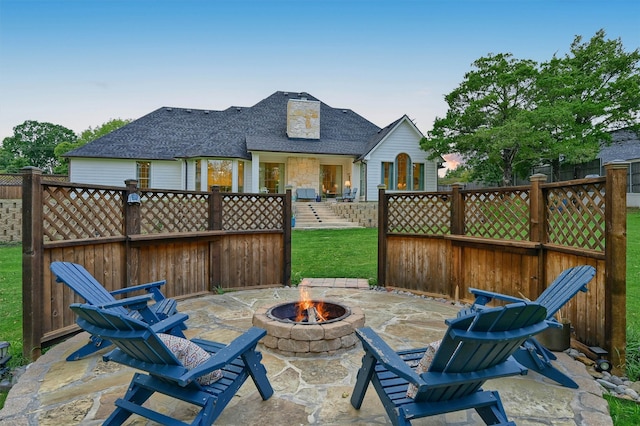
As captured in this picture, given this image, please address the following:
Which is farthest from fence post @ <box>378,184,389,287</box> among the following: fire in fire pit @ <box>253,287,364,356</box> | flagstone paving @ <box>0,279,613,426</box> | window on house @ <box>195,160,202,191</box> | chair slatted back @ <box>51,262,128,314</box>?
window on house @ <box>195,160,202,191</box>

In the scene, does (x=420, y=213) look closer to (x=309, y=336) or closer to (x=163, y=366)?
(x=309, y=336)

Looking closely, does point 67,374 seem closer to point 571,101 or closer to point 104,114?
point 571,101

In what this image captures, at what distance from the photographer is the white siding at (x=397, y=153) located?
1953 centimetres

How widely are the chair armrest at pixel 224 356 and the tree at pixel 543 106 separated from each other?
57.9ft

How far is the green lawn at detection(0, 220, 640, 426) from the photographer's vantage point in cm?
330

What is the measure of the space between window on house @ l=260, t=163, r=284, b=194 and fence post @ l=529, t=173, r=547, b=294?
16784 millimetres

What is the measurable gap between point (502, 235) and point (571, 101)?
18.1 meters

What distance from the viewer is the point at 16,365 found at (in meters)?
3.37

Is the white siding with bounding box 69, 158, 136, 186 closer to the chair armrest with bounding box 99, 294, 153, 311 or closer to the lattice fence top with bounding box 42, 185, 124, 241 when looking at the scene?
the lattice fence top with bounding box 42, 185, 124, 241

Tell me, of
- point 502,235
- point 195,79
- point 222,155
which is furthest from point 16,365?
point 195,79

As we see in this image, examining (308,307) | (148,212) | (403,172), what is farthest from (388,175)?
(308,307)

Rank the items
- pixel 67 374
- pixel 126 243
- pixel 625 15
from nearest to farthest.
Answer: pixel 67 374, pixel 126 243, pixel 625 15

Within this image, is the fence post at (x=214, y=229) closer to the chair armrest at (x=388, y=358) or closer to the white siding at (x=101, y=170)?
the chair armrest at (x=388, y=358)

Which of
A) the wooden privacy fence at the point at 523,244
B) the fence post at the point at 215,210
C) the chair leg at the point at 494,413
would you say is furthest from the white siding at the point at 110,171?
the chair leg at the point at 494,413
